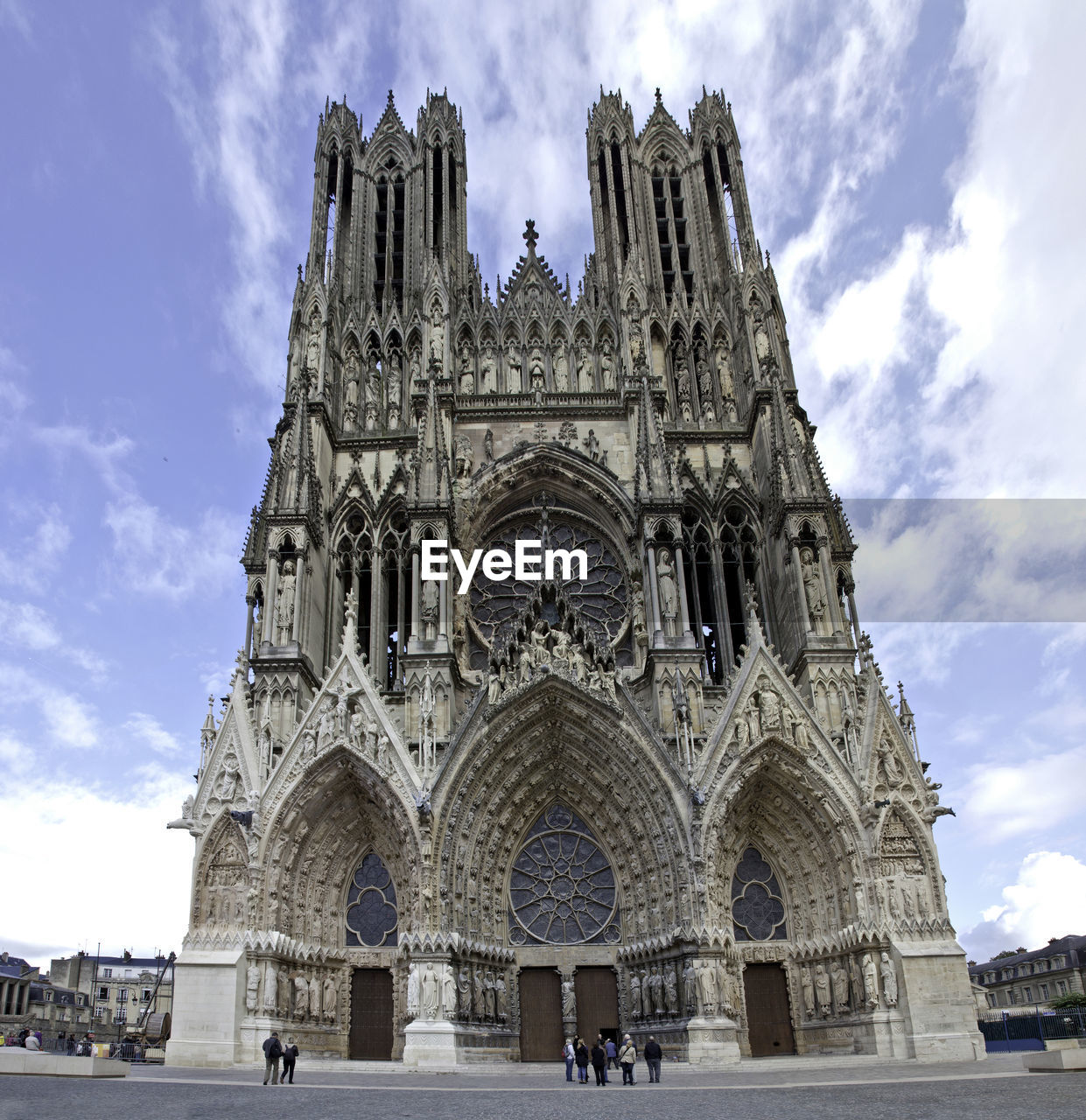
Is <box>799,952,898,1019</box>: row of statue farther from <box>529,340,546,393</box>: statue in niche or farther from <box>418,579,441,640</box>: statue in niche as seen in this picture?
<box>529,340,546,393</box>: statue in niche

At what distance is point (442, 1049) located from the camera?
57.0 ft

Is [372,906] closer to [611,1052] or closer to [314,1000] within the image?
[314,1000]

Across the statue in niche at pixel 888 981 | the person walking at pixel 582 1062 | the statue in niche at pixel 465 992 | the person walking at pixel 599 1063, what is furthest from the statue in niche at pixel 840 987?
the statue in niche at pixel 465 992

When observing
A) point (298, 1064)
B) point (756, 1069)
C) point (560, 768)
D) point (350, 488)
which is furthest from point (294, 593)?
point (756, 1069)

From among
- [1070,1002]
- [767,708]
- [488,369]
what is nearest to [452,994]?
[767,708]

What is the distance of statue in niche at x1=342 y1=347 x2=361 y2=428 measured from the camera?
85.6 feet

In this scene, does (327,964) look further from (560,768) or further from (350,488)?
(350,488)

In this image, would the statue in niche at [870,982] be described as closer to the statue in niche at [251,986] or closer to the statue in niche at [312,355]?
the statue in niche at [251,986]

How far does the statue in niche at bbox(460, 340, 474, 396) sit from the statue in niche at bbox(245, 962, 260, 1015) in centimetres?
1468

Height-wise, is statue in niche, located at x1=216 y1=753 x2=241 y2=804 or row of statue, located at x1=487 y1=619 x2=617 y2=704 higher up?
row of statue, located at x1=487 y1=619 x2=617 y2=704

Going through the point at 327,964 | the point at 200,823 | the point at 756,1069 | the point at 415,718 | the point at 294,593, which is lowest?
the point at 756,1069

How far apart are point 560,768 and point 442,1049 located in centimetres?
603

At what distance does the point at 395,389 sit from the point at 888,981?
1812 cm

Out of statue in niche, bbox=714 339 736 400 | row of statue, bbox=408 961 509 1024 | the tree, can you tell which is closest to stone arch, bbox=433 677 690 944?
row of statue, bbox=408 961 509 1024
